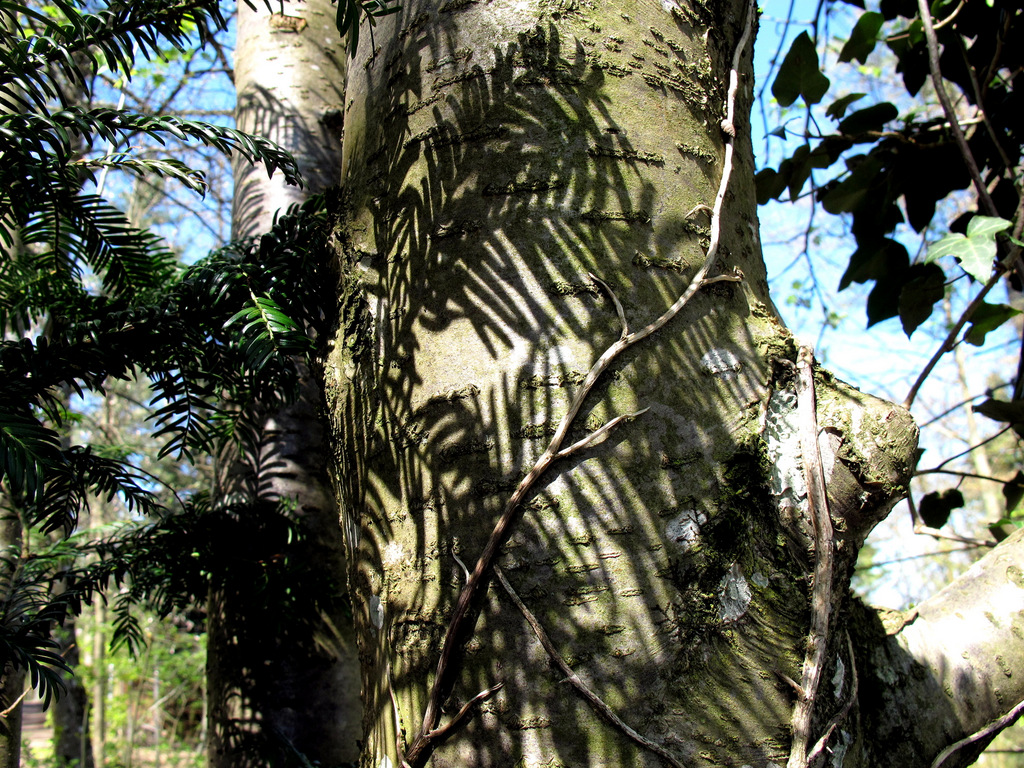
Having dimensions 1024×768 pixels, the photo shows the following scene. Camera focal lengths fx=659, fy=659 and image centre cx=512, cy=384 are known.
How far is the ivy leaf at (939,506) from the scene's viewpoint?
2006 millimetres

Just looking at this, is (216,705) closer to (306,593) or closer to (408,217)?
(306,593)

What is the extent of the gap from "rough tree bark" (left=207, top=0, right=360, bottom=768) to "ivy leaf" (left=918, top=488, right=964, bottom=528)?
1765 mm

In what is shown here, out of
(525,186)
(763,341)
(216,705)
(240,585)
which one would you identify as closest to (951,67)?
(763,341)

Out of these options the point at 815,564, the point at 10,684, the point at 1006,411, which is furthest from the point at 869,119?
the point at 10,684

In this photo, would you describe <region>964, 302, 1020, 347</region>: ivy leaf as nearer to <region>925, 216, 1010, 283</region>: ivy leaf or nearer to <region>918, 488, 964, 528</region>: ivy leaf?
<region>925, 216, 1010, 283</region>: ivy leaf

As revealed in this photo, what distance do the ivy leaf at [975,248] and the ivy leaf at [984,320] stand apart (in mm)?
261

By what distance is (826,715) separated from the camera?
87cm

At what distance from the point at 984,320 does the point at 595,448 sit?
145cm

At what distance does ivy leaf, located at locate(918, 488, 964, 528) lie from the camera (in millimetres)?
2006

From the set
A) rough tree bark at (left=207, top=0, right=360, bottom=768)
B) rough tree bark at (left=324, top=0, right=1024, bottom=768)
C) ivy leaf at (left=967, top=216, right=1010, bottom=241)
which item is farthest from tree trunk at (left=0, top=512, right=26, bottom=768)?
ivy leaf at (left=967, top=216, right=1010, bottom=241)

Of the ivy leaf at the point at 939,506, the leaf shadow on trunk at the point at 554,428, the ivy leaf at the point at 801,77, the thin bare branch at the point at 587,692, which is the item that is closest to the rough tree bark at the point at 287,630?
the leaf shadow on trunk at the point at 554,428

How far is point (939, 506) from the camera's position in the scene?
2.04 metres

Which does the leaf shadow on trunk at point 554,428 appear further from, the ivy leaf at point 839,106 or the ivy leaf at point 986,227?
the ivy leaf at point 839,106

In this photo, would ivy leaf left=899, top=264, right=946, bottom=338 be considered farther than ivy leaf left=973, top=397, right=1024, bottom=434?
Yes
